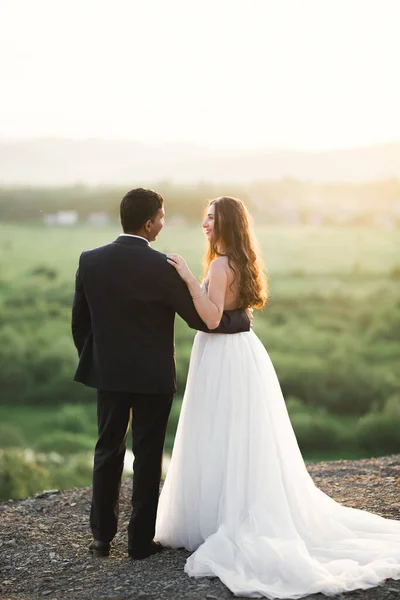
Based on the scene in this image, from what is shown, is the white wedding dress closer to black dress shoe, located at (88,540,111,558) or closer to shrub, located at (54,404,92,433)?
black dress shoe, located at (88,540,111,558)

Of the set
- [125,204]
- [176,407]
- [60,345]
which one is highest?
[125,204]

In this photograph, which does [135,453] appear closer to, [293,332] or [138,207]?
[138,207]

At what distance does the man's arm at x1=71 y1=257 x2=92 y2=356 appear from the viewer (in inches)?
150

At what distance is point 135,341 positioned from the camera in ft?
12.1

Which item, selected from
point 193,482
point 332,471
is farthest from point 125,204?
point 332,471

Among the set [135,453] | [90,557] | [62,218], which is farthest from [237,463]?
[62,218]

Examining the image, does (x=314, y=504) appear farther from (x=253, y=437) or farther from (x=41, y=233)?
(x=41, y=233)

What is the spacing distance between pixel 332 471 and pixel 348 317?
6.65m

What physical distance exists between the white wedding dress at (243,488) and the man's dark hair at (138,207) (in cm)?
69

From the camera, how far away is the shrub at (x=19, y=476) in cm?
893

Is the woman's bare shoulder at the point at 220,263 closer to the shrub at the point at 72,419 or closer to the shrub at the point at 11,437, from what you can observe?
the shrub at the point at 11,437

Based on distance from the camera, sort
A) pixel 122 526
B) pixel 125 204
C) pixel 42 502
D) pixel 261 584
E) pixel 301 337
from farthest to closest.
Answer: pixel 301 337 → pixel 42 502 → pixel 122 526 → pixel 125 204 → pixel 261 584

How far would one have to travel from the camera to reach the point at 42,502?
223 inches

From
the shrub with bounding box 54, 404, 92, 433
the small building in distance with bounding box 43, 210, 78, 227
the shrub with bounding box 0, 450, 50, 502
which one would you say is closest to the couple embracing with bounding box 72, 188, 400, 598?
the shrub with bounding box 0, 450, 50, 502
